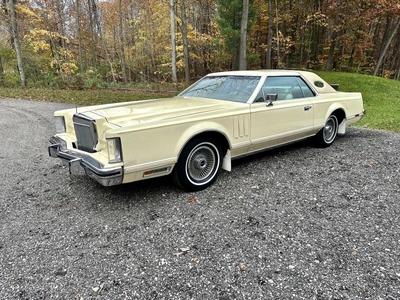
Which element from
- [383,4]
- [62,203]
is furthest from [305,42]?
[62,203]

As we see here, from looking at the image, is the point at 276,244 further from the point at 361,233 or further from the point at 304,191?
the point at 304,191

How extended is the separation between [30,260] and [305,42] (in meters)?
22.9

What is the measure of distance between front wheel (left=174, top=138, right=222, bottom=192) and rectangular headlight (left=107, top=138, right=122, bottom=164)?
73 cm

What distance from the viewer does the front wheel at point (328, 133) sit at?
5145 mm

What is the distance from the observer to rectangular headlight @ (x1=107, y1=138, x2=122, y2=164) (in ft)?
9.06

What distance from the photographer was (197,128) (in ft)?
10.8

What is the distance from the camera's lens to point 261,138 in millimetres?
3996

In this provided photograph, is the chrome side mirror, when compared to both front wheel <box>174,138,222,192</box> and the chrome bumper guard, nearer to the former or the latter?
front wheel <box>174,138,222,192</box>

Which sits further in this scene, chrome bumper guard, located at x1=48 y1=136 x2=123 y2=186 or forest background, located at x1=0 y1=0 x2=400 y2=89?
forest background, located at x1=0 y1=0 x2=400 y2=89

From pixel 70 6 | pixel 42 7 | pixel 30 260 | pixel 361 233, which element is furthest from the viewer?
pixel 70 6

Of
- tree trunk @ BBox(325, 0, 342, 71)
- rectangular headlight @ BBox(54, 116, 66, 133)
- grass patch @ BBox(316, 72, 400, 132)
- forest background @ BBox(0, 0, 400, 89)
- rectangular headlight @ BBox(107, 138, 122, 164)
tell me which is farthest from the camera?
tree trunk @ BBox(325, 0, 342, 71)

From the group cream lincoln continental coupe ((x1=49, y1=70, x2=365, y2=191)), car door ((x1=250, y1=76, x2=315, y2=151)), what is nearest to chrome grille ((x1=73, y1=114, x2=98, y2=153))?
cream lincoln continental coupe ((x1=49, y1=70, x2=365, y2=191))

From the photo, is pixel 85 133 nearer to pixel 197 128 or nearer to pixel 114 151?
pixel 114 151

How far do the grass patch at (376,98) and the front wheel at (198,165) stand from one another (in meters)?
5.53
